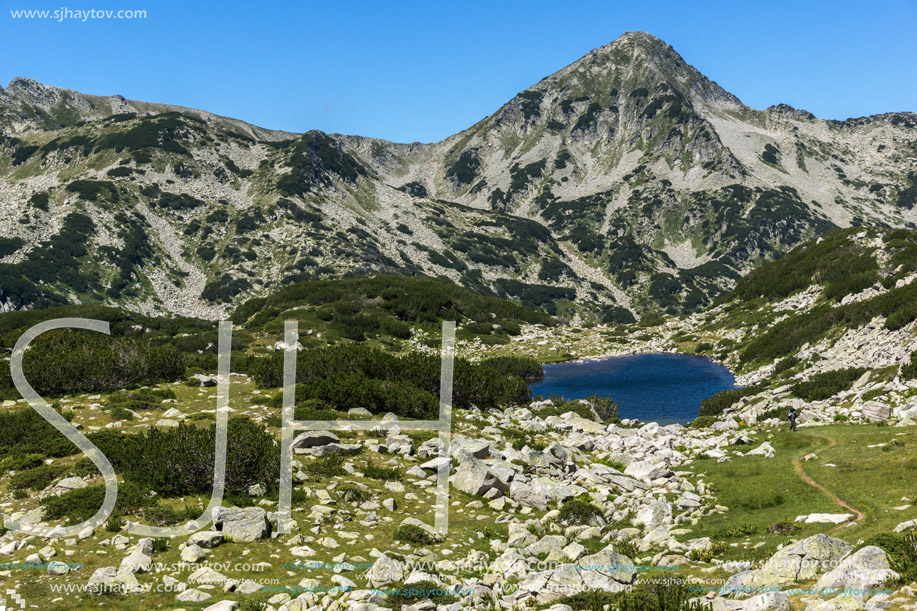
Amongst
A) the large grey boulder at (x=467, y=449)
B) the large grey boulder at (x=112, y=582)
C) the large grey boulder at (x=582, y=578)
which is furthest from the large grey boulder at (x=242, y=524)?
the large grey boulder at (x=467, y=449)

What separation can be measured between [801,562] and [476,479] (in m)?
9.28

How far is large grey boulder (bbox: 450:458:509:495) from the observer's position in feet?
56.5

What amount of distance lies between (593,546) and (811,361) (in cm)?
3253

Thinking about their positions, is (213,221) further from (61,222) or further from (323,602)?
(323,602)

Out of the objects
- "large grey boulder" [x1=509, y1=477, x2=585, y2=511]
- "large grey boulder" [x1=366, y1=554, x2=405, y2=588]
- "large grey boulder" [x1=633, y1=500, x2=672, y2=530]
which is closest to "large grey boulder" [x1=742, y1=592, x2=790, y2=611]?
"large grey boulder" [x1=633, y1=500, x2=672, y2=530]

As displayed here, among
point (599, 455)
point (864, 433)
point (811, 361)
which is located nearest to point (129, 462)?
point (599, 455)

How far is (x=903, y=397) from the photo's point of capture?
23.7 m

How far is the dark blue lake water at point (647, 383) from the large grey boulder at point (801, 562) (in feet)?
98.5

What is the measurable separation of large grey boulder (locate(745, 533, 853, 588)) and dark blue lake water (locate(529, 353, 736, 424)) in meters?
30.0

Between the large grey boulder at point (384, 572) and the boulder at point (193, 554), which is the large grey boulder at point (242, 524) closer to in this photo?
the boulder at point (193, 554)

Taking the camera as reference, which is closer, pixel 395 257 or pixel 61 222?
pixel 61 222

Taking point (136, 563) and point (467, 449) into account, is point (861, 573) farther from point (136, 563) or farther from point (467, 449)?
point (136, 563)

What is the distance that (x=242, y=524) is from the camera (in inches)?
510

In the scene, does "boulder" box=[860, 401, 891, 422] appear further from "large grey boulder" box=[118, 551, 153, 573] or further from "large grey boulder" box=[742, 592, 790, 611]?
"large grey boulder" box=[118, 551, 153, 573]
